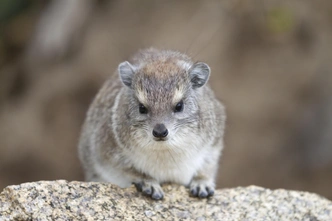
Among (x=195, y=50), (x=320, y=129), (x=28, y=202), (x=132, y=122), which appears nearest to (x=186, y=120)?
(x=132, y=122)

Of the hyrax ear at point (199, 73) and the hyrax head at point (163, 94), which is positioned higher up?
the hyrax ear at point (199, 73)

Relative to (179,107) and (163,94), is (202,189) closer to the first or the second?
(179,107)

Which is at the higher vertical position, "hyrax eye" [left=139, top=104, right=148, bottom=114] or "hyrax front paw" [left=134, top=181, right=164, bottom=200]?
"hyrax eye" [left=139, top=104, right=148, bottom=114]

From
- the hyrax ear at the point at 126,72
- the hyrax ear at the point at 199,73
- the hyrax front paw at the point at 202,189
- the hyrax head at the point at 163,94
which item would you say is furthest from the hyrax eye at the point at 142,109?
the hyrax front paw at the point at 202,189

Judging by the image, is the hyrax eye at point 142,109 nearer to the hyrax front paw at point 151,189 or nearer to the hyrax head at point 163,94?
the hyrax head at point 163,94

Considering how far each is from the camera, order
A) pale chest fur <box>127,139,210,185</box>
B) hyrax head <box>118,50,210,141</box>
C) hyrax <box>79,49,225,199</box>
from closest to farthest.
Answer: hyrax head <box>118,50,210,141</box> → hyrax <box>79,49,225,199</box> → pale chest fur <box>127,139,210,185</box>

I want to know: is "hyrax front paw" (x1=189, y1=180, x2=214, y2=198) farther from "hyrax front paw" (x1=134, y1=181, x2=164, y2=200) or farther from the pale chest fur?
"hyrax front paw" (x1=134, y1=181, x2=164, y2=200)

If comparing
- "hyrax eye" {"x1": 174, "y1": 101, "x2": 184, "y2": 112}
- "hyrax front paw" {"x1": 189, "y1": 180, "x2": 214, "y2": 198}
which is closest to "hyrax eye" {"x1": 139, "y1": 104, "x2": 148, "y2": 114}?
"hyrax eye" {"x1": 174, "y1": 101, "x2": 184, "y2": 112}
